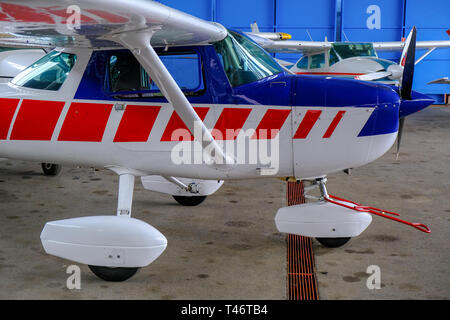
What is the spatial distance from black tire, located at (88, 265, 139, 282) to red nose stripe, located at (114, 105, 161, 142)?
1.01 meters

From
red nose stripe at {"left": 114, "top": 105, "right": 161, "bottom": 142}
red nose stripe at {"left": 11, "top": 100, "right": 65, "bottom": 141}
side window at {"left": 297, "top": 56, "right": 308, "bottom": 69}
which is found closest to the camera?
red nose stripe at {"left": 114, "top": 105, "right": 161, "bottom": 142}

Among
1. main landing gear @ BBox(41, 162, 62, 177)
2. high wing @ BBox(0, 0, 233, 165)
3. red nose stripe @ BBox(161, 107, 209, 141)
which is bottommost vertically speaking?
main landing gear @ BBox(41, 162, 62, 177)

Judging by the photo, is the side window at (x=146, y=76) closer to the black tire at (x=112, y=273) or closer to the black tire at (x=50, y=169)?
the black tire at (x=112, y=273)

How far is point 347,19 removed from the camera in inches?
786

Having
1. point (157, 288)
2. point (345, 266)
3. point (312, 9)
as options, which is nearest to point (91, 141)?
point (157, 288)

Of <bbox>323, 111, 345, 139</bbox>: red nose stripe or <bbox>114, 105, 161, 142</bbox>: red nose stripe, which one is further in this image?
<bbox>114, 105, 161, 142</bbox>: red nose stripe

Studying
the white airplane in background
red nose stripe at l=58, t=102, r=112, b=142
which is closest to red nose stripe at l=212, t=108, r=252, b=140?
red nose stripe at l=58, t=102, r=112, b=142

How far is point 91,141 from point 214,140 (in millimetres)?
1016

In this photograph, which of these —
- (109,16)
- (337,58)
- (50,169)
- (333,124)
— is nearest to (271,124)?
(333,124)

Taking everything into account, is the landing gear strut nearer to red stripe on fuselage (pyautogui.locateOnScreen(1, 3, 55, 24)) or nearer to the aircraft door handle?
the aircraft door handle

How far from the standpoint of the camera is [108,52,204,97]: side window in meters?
4.27

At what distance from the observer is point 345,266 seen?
14.3 ft

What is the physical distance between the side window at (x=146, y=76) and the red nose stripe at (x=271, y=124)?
547mm

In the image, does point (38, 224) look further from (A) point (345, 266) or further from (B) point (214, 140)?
(A) point (345, 266)
